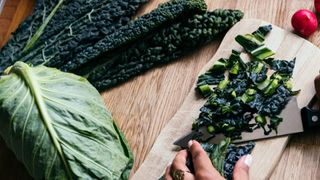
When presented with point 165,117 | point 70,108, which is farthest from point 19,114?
point 165,117

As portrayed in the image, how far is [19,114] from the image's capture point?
1.42 m

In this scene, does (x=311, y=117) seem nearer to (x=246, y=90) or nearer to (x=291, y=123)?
(x=291, y=123)

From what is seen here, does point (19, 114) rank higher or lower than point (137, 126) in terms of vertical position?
higher

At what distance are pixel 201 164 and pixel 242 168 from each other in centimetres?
11

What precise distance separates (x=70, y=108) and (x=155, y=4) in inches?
22.0

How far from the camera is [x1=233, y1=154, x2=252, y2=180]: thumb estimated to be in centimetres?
134

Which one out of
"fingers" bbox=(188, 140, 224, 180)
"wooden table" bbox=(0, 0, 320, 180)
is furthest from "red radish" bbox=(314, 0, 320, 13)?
"fingers" bbox=(188, 140, 224, 180)

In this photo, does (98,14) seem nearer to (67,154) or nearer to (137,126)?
(137,126)

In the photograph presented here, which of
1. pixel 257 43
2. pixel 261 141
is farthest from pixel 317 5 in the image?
pixel 261 141

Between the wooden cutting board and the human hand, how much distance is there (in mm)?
59

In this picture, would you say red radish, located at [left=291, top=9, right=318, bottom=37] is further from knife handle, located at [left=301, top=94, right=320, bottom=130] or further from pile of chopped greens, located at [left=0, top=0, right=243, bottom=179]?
knife handle, located at [left=301, top=94, right=320, bottom=130]

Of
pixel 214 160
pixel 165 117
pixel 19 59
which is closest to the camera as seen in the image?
pixel 214 160

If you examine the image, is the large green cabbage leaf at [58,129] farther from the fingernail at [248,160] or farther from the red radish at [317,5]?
the red radish at [317,5]

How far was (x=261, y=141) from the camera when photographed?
57.4 inches
